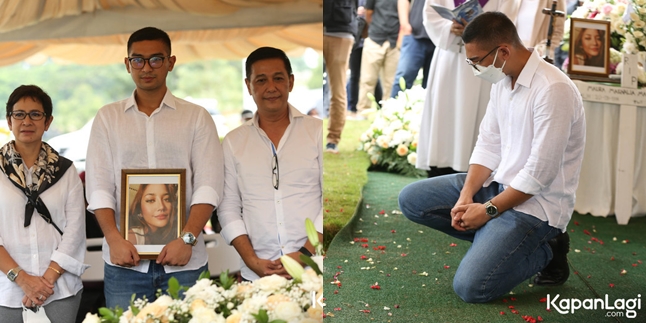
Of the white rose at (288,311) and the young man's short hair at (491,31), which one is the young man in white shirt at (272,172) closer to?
the white rose at (288,311)

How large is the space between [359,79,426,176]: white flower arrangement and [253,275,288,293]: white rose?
2.14 m

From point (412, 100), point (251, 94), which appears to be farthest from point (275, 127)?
point (412, 100)

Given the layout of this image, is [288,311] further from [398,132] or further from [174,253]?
[398,132]

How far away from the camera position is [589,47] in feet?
11.4

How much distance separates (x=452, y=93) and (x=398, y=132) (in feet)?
2.40

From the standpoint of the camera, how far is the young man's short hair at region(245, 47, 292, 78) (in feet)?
4.61

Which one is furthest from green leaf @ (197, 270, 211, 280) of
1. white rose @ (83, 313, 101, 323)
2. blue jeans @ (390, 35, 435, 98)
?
blue jeans @ (390, 35, 435, 98)

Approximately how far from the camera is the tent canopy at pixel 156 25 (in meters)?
1.40

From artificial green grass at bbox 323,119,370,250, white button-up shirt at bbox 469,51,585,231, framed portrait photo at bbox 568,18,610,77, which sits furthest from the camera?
framed portrait photo at bbox 568,18,610,77

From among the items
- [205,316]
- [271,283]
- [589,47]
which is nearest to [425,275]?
[271,283]

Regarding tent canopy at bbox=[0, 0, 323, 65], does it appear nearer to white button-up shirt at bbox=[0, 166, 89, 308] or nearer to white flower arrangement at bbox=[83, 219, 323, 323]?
white button-up shirt at bbox=[0, 166, 89, 308]

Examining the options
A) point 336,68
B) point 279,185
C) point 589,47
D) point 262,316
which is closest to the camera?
point 262,316

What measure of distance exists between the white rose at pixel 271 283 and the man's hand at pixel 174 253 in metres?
0.17

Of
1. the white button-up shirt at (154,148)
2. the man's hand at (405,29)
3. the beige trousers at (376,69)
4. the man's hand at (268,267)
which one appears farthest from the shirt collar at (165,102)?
the man's hand at (405,29)
